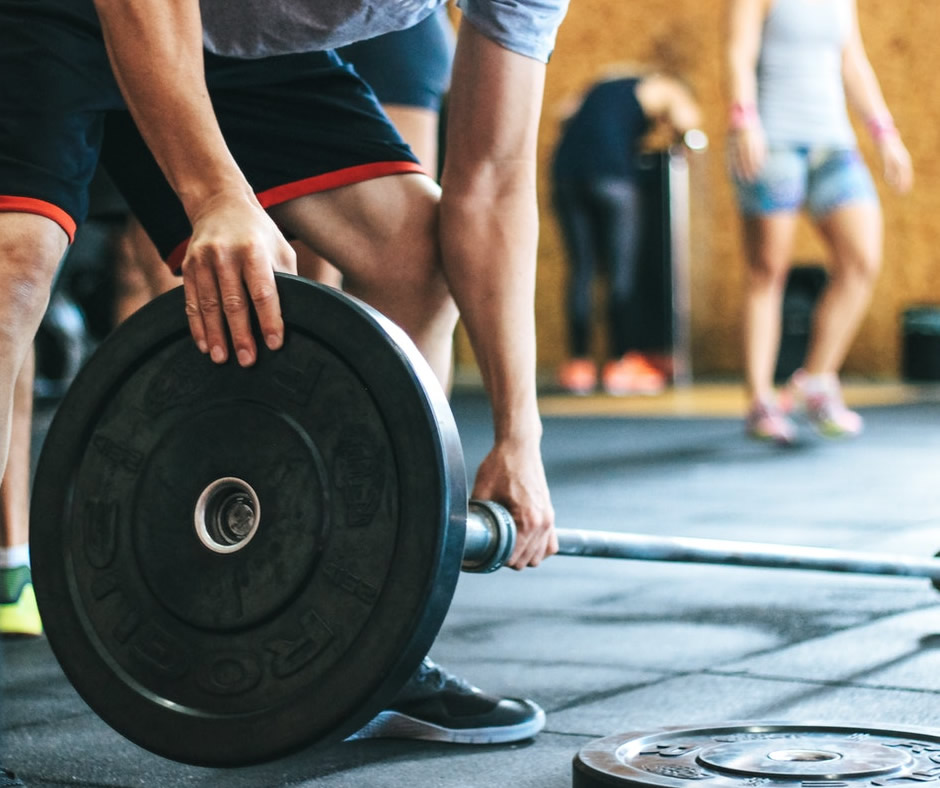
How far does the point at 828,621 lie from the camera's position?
2.01m

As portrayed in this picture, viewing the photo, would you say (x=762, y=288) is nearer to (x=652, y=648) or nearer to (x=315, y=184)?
(x=652, y=648)

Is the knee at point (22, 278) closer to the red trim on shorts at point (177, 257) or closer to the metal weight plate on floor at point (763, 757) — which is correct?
the red trim on shorts at point (177, 257)

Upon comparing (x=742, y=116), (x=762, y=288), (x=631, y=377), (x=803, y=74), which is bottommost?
(x=631, y=377)

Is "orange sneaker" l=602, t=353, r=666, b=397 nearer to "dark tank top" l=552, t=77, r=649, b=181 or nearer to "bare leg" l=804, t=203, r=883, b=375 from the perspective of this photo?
"dark tank top" l=552, t=77, r=649, b=181

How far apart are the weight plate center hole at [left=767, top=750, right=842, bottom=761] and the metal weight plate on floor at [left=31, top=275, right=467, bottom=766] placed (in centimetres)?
35

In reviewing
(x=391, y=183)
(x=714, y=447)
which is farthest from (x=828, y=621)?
(x=714, y=447)

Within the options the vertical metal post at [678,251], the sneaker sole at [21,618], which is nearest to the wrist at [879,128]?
the sneaker sole at [21,618]

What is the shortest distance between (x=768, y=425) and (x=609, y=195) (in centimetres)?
257

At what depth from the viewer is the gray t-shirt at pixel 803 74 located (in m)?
4.21

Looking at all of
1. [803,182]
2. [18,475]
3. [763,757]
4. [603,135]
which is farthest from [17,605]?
[603,135]

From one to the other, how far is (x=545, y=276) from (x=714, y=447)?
433 centimetres

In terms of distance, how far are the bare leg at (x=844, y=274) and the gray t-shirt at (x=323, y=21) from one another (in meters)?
2.86

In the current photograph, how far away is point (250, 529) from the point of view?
114 centimetres

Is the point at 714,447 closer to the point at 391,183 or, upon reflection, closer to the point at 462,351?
the point at 391,183
